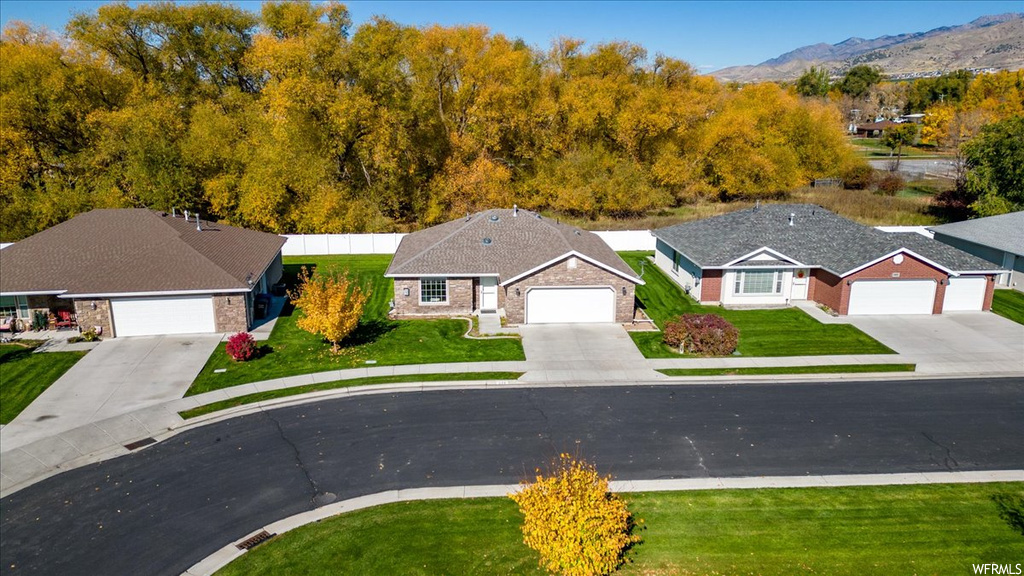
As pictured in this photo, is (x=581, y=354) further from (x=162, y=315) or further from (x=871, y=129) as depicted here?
(x=871, y=129)

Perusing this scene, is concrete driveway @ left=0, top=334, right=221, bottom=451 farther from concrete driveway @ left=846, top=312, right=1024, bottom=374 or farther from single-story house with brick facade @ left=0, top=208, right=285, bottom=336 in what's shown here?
concrete driveway @ left=846, top=312, right=1024, bottom=374

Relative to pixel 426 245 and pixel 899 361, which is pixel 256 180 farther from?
pixel 899 361

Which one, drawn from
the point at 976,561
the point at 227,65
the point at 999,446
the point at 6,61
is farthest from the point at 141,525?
the point at 227,65

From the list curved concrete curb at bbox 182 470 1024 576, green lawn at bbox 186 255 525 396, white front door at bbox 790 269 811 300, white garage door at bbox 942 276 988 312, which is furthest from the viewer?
white front door at bbox 790 269 811 300

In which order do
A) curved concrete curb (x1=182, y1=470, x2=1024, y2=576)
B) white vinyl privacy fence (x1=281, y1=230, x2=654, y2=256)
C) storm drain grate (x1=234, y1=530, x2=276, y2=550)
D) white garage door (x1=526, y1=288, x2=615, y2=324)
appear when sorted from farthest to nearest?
white vinyl privacy fence (x1=281, y1=230, x2=654, y2=256)
white garage door (x1=526, y1=288, x2=615, y2=324)
curved concrete curb (x1=182, y1=470, x2=1024, y2=576)
storm drain grate (x1=234, y1=530, x2=276, y2=550)

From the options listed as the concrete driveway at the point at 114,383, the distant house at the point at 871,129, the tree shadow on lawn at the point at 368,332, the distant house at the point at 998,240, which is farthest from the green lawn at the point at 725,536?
the distant house at the point at 871,129

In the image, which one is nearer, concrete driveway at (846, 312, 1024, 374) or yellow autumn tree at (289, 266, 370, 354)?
yellow autumn tree at (289, 266, 370, 354)

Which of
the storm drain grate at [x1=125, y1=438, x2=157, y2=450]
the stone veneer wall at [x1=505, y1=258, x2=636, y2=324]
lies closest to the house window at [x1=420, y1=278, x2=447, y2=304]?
the stone veneer wall at [x1=505, y1=258, x2=636, y2=324]

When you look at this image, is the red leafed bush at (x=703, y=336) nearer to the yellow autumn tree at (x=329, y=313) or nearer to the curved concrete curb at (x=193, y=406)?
the curved concrete curb at (x=193, y=406)
